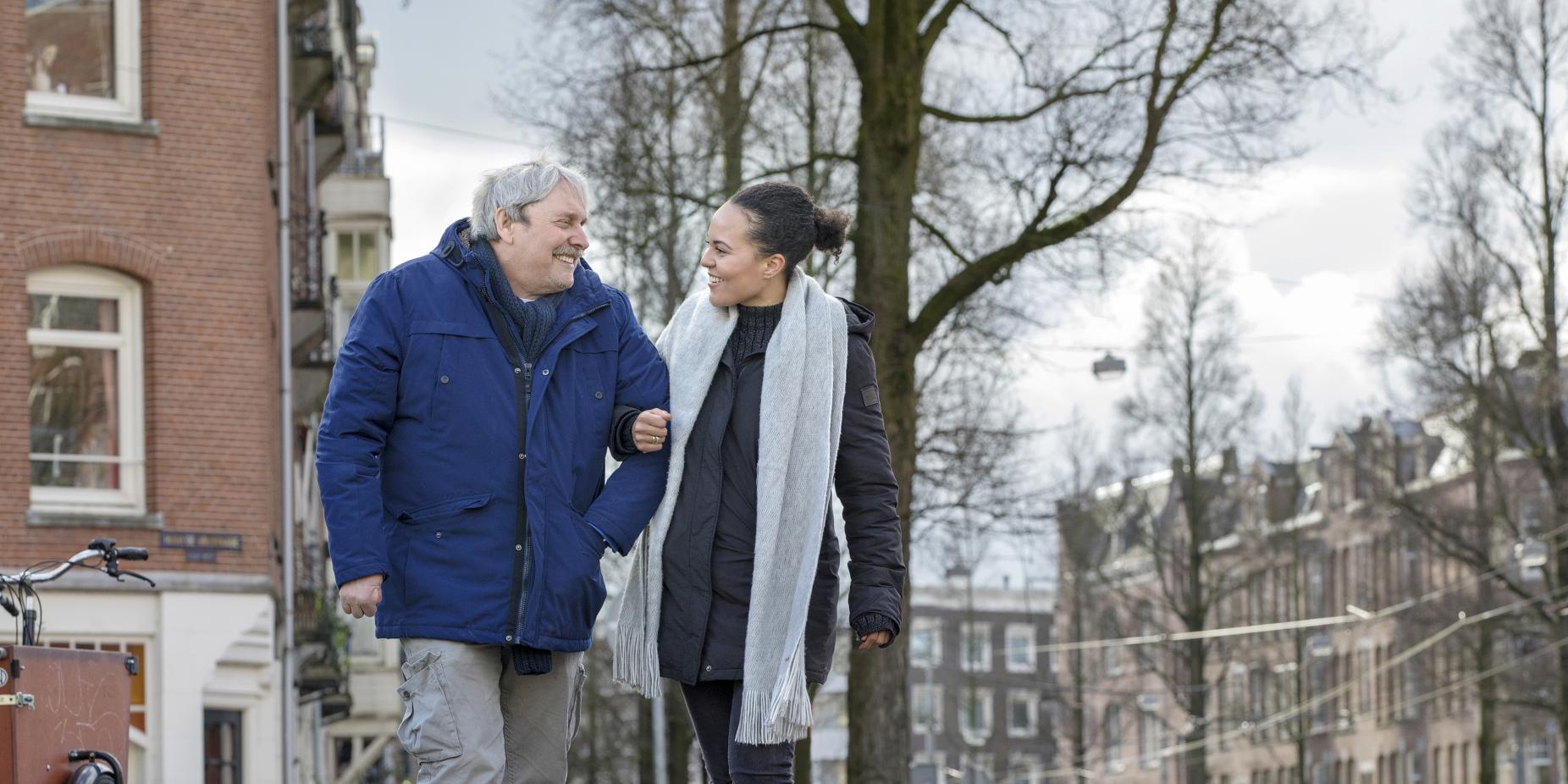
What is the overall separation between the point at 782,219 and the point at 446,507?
1.30 m

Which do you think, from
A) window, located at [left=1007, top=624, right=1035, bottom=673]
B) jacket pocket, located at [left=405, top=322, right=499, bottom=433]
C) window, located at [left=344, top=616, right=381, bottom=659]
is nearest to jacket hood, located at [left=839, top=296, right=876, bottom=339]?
jacket pocket, located at [left=405, top=322, right=499, bottom=433]

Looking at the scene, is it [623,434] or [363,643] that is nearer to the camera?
[623,434]

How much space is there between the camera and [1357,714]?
2594 inches

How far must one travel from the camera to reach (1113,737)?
6906cm

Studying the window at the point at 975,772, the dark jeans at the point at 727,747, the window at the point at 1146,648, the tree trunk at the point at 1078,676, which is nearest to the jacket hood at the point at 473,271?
the dark jeans at the point at 727,747

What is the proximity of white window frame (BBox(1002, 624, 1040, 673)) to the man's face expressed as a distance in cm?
8798

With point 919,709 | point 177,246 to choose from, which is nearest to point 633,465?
point 177,246

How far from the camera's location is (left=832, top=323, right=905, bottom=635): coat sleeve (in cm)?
668

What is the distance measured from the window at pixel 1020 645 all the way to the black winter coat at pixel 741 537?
287ft

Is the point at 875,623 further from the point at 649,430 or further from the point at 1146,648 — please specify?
the point at 1146,648

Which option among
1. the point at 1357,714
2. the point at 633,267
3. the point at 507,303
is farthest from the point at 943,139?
the point at 1357,714

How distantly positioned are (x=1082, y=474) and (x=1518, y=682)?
812 inches

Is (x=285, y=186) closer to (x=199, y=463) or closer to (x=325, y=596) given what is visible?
(x=199, y=463)

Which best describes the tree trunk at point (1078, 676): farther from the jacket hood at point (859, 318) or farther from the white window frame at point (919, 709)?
the jacket hood at point (859, 318)
